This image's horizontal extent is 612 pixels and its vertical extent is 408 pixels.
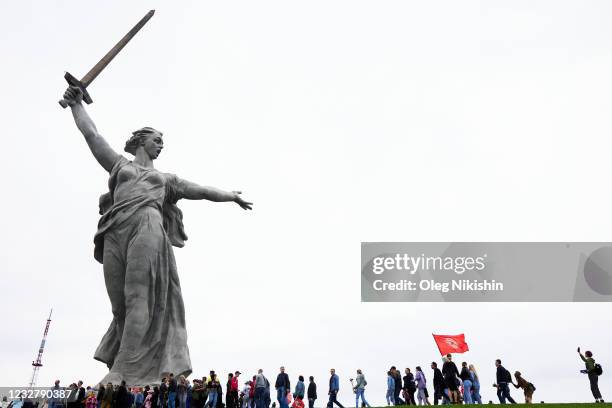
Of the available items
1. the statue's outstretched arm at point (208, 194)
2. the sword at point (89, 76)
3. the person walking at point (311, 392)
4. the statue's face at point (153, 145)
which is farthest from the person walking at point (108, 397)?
the person walking at point (311, 392)

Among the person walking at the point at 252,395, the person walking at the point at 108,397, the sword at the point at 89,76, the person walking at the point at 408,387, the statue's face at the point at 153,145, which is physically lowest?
the person walking at the point at 108,397

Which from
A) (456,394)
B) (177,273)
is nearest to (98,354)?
(177,273)

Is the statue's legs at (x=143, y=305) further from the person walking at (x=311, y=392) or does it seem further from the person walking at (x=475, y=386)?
the person walking at (x=475, y=386)

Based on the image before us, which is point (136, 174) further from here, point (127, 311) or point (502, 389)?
point (502, 389)

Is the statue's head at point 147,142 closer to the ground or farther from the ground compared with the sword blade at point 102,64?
closer to the ground

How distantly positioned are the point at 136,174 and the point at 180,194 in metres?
1.44

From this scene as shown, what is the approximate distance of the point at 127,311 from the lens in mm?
19016

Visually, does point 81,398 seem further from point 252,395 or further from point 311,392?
point 311,392

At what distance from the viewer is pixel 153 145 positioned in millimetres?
21031

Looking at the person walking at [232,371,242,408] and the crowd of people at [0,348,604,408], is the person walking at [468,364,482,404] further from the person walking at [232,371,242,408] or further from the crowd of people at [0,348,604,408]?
the person walking at [232,371,242,408]

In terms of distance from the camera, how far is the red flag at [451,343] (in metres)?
32.8

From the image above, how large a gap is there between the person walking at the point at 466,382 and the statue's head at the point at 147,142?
525 inches

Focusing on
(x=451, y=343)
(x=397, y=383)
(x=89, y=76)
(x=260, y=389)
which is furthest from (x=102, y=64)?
(x=451, y=343)

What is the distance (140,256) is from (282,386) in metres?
8.70
